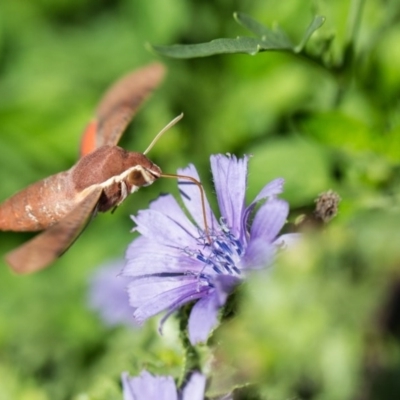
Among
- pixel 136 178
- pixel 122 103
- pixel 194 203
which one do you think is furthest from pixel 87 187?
pixel 122 103

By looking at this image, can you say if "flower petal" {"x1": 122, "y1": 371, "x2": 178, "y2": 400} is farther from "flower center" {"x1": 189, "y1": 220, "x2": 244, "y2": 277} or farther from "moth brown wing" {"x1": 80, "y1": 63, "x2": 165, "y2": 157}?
"moth brown wing" {"x1": 80, "y1": 63, "x2": 165, "y2": 157}

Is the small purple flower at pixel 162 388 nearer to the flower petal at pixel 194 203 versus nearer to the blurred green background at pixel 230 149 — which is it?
the blurred green background at pixel 230 149

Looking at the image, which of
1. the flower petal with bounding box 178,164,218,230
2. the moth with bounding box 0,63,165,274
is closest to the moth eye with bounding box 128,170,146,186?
the moth with bounding box 0,63,165,274

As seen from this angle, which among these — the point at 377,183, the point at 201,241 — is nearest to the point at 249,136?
the point at 377,183

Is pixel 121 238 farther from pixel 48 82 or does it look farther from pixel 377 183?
pixel 377 183

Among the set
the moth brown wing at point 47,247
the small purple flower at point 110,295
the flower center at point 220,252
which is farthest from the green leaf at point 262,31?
the small purple flower at point 110,295

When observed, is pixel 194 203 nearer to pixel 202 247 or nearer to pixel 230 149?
pixel 202 247

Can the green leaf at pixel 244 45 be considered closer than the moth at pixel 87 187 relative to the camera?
No
